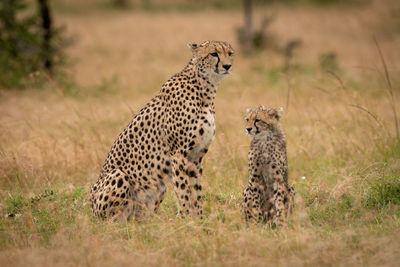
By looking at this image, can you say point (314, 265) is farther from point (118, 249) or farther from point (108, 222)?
point (108, 222)

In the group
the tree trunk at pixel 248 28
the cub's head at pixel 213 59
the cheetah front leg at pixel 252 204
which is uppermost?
the tree trunk at pixel 248 28

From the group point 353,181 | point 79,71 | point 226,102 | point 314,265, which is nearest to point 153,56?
point 79,71

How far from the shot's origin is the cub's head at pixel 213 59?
13.6 feet

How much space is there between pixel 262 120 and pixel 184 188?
0.86 m

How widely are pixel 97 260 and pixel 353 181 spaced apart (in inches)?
A: 93.6

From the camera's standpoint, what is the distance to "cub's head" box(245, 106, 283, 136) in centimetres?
425

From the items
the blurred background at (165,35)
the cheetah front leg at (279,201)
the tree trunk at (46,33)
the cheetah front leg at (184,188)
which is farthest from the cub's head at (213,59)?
the tree trunk at (46,33)

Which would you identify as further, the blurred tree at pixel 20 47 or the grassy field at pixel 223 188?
the blurred tree at pixel 20 47

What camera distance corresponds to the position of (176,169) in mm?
4148

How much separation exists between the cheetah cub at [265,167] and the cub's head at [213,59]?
1.52ft

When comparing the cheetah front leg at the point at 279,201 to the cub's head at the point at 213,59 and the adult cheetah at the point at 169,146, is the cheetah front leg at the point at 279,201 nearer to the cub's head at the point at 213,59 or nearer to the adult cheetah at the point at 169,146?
the adult cheetah at the point at 169,146

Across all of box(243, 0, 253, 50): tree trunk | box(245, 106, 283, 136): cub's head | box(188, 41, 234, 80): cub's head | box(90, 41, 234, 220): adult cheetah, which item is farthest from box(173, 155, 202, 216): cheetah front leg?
box(243, 0, 253, 50): tree trunk

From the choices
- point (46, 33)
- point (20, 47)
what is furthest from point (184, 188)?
point (46, 33)

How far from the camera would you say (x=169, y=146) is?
424 centimetres
